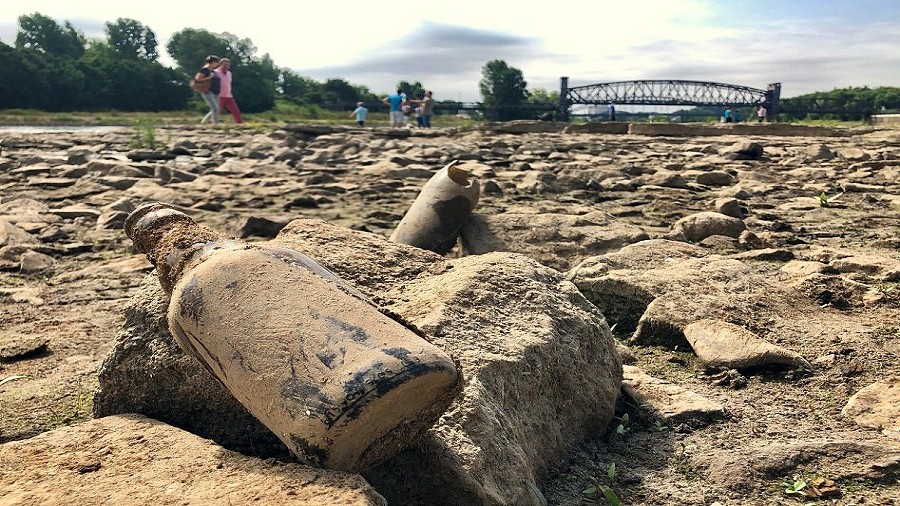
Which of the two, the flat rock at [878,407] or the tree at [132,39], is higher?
the tree at [132,39]

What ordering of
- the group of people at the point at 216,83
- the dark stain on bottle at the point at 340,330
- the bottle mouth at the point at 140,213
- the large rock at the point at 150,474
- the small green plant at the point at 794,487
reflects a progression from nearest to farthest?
the large rock at the point at 150,474
the dark stain on bottle at the point at 340,330
the small green plant at the point at 794,487
the bottle mouth at the point at 140,213
the group of people at the point at 216,83

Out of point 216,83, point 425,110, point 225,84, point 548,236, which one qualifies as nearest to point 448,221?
point 548,236

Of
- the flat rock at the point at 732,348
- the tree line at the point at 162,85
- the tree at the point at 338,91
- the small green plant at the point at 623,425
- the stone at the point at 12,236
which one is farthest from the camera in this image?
the tree at the point at 338,91

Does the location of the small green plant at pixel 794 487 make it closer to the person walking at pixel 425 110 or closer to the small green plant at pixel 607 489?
the small green plant at pixel 607 489

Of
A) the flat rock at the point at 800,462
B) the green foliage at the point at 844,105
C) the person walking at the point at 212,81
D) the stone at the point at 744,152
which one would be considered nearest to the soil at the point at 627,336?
the flat rock at the point at 800,462

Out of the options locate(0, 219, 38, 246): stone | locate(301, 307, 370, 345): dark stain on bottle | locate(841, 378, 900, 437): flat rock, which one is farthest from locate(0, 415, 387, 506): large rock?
locate(0, 219, 38, 246): stone

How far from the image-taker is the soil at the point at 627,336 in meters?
2.12

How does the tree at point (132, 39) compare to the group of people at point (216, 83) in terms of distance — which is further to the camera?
the tree at point (132, 39)

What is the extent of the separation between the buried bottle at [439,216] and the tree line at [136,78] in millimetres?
32661

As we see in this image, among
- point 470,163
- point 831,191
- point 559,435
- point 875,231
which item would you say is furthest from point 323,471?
point 470,163

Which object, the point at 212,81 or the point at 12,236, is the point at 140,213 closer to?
the point at 12,236

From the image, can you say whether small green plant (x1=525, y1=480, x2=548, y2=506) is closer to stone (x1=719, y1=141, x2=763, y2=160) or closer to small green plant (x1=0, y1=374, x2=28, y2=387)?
small green plant (x1=0, y1=374, x2=28, y2=387)

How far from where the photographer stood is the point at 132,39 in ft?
246

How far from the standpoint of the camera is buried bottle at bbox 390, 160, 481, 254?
4688mm
